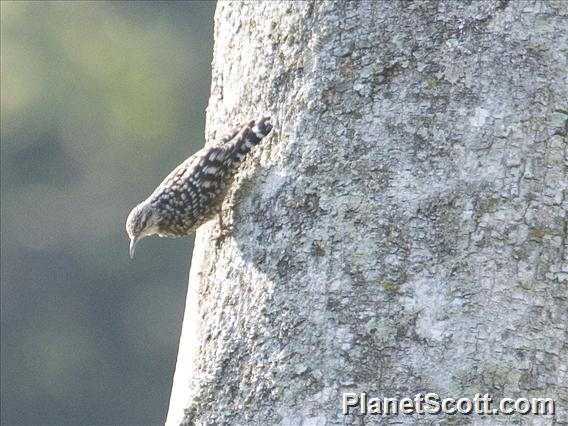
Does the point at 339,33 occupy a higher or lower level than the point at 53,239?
lower

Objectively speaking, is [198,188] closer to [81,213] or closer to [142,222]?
[142,222]

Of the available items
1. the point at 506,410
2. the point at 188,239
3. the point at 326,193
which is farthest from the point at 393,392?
the point at 188,239

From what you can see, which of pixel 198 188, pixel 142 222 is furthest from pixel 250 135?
pixel 142 222

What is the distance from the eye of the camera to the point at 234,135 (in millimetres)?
5773

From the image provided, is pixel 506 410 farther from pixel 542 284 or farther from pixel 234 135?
pixel 234 135

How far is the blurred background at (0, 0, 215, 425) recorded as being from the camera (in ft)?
96.6

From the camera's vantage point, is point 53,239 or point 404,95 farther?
point 53,239

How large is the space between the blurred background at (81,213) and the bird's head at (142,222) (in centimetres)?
2180

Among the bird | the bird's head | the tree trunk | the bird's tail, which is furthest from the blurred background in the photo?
the tree trunk

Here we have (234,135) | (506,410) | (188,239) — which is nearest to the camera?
(506,410)

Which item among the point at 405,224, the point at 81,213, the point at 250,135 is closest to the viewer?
the point at 405,224

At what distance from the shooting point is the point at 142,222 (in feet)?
23.3

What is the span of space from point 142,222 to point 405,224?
2291 mm

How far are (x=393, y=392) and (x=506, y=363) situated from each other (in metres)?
0.42
